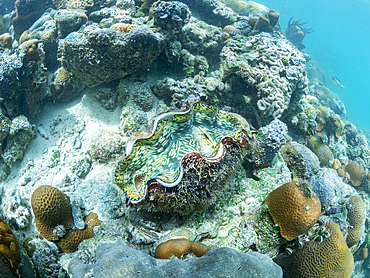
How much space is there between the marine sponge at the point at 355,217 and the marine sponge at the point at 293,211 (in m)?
2.58

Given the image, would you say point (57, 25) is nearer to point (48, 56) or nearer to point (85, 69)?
point (48, 56)

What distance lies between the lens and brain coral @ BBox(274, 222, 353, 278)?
2297mm

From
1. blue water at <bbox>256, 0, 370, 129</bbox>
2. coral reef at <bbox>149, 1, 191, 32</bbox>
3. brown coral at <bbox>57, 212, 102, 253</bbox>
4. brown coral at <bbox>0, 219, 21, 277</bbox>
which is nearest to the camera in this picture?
brown coral at <bbox>0, 219, 21, 277</bbox>

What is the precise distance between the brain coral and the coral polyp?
153 cm

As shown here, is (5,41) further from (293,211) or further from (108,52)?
(293,211)

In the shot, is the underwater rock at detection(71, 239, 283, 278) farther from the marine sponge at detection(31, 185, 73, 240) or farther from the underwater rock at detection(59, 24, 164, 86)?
the underwater rock at detection(59, 24, 164, 86)

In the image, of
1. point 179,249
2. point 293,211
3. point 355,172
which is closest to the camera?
point 179,249

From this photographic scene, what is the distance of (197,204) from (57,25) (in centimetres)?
566

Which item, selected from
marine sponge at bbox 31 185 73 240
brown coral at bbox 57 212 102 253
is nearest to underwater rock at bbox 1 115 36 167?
marine sponge at bbox 31 185 73 240

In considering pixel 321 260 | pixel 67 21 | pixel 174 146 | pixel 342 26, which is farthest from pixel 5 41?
pixel 342 26

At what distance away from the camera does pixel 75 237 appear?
241 centimetres

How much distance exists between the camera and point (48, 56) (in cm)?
498

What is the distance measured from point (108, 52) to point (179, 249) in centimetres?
329

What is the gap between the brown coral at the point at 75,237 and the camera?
7.80 ft
